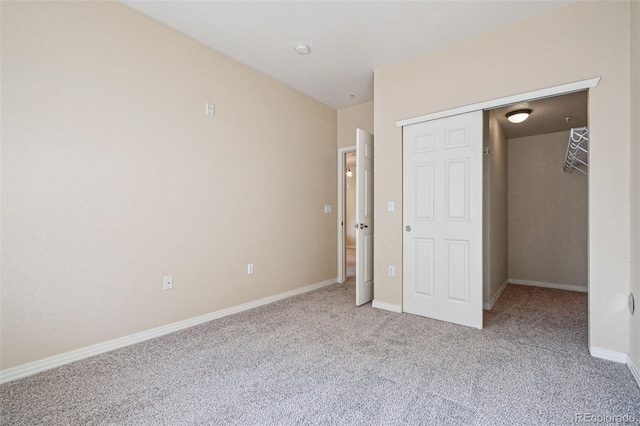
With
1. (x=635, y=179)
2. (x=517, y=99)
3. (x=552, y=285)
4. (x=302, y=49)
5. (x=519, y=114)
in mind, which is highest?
(x=302, y=49)

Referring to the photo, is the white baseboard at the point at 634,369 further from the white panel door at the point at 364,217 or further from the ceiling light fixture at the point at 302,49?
the ceiling light fixture at the point at 302,49

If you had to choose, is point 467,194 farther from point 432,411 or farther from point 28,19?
point 28,19

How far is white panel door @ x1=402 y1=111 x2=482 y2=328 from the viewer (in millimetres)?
2814

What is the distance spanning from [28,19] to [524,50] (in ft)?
12.3

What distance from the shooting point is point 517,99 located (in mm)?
2592

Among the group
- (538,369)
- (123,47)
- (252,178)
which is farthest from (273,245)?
(538,369)

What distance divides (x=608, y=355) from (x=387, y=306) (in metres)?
1.78

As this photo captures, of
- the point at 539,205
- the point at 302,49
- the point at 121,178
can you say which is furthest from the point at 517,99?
the point at 121,178

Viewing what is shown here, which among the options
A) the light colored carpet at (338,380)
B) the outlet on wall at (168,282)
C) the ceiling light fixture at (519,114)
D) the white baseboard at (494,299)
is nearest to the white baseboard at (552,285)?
the white baseboard at (494,299)

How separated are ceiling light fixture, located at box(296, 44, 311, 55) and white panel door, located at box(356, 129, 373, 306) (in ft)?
3.27

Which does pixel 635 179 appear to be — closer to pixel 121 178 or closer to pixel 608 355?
pixel 608 355

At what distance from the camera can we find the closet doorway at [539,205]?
163 inches

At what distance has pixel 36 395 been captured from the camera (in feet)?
5.80

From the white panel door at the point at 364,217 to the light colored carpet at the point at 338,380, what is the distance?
2.52 ft
